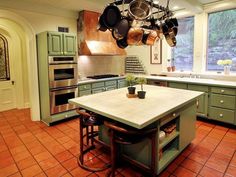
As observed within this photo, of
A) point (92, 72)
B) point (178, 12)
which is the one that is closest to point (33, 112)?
point (92, 72)

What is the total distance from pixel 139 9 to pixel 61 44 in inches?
84.4

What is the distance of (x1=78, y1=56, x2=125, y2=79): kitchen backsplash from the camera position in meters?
4.95

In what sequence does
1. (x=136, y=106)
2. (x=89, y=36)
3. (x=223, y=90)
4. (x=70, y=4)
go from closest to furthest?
(x=136, y=106), (x=223, y=90), (x=70, y=4), (x=89, y=36)

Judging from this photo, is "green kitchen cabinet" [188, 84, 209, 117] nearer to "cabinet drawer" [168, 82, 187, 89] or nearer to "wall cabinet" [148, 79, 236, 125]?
"wall cabinet" [148, 79, 236, 125]

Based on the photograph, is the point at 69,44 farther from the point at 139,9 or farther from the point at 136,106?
the point at 136,106

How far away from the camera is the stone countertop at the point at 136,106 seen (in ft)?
5.78

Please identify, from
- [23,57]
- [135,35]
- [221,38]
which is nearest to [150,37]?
[135,35]

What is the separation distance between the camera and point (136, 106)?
2.14m

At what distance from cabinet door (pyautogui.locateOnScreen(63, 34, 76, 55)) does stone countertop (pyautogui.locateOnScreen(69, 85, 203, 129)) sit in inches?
67.6

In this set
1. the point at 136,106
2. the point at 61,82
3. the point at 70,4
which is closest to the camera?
the point at 136,106

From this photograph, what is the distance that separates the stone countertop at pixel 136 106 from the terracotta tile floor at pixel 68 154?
2.82 ft

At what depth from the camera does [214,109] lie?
3736 millimetres

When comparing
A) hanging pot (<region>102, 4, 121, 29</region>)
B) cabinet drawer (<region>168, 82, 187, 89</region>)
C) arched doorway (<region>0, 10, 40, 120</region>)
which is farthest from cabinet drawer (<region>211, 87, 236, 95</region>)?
arched doorway (<region>0, 10, 40, 120</region>)

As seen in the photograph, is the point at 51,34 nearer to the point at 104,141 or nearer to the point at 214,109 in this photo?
the point at 104,141
